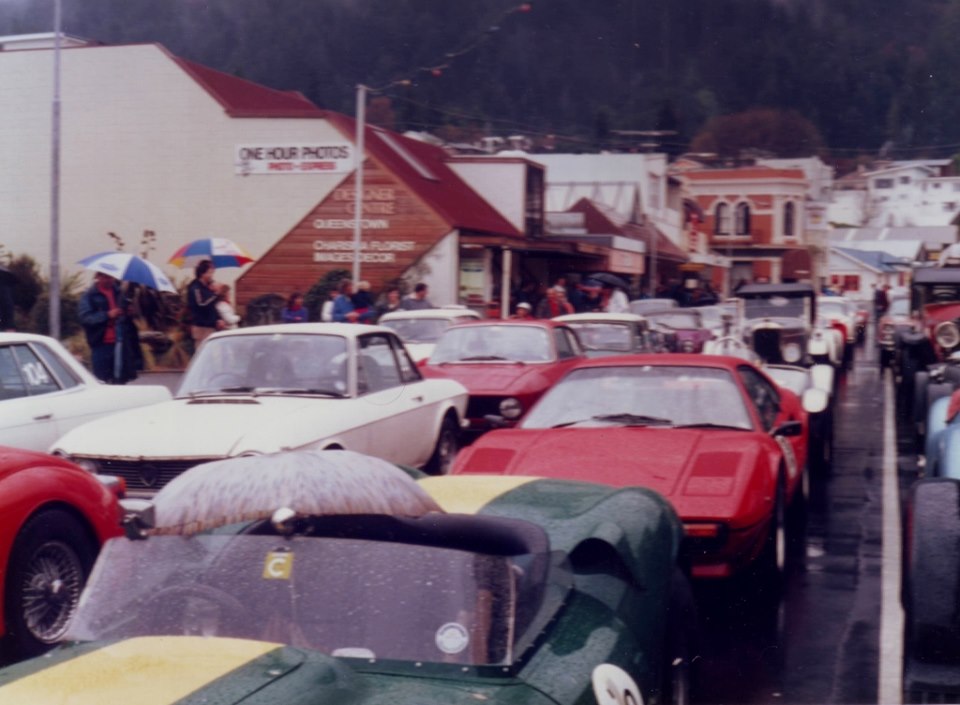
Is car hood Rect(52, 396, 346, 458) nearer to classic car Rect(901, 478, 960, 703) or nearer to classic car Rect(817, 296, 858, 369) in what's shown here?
classic car Rect(901, 478, 960, 703)

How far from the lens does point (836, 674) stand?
5.74 meters

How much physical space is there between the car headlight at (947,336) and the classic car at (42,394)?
11.0m

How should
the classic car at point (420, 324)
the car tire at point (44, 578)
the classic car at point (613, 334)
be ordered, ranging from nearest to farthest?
the car tire at point (44, 578)
the classic car at point (613, 334)
the classic car at point (420, 324)

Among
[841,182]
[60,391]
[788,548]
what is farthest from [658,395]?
[841,182]

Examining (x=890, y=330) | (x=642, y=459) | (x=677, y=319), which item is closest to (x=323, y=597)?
(x=642, y=459)

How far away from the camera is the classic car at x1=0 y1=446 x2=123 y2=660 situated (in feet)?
18.2

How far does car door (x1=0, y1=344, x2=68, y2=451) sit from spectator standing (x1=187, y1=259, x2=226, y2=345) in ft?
21.5

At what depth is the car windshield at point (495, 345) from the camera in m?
13.5

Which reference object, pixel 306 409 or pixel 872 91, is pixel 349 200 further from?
pixel 872 91

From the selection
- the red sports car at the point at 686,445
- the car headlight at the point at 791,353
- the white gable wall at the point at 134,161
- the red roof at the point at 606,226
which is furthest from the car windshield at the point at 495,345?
the red roof at the point at 606,226

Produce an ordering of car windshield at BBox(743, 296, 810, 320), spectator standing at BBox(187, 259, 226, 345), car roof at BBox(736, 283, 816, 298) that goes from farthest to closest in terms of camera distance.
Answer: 1. car roof at BBox(736, 283, 816, 298)
2. car windshield at BBox(743, 296, 810, 320)
3. spectator standing at BBox(187, 259, 226, 345)

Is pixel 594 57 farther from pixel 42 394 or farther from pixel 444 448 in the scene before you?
pixel 42 394

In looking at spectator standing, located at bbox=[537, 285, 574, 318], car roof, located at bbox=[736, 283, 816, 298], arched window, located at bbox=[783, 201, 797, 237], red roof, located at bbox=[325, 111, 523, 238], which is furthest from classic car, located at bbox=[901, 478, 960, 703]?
arched window, located at bbox=[783, 201, 797, 237]

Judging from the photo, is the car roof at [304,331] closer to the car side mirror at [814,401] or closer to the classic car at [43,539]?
the classic car at [43,539]
